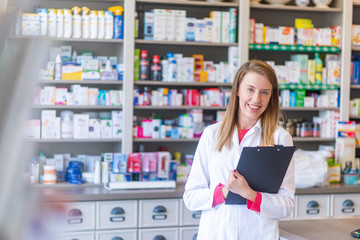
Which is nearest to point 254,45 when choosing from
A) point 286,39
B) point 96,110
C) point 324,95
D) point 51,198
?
point 286,39

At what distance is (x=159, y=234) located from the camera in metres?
3.83

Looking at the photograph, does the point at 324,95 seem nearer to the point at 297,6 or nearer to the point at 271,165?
the point at 297,6

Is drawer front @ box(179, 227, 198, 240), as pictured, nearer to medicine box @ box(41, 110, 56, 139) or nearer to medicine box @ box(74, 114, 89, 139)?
medicine box @ box(74, 114, 89, 139)

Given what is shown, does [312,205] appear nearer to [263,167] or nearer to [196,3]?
[196,3]

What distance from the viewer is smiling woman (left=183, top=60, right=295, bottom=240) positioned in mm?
2039

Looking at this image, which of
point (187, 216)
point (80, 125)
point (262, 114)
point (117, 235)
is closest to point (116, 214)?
point (117, 235)

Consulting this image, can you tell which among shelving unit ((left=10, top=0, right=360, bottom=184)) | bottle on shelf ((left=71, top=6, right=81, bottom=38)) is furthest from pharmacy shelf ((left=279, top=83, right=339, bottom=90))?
bottle on shelf ((left=71, top=6, right=81, bottom=38))

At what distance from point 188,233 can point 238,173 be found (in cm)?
201

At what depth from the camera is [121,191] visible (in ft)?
12.5

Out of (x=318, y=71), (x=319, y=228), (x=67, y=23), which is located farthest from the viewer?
(x=318, y=71)

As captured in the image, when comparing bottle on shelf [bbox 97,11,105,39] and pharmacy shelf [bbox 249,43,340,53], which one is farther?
pharmacy shelf [bbox 249,43,340,53]

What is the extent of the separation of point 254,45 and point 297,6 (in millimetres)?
586

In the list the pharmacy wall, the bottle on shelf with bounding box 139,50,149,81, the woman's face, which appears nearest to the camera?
the woman's face

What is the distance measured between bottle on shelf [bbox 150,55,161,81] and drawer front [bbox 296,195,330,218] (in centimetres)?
155
